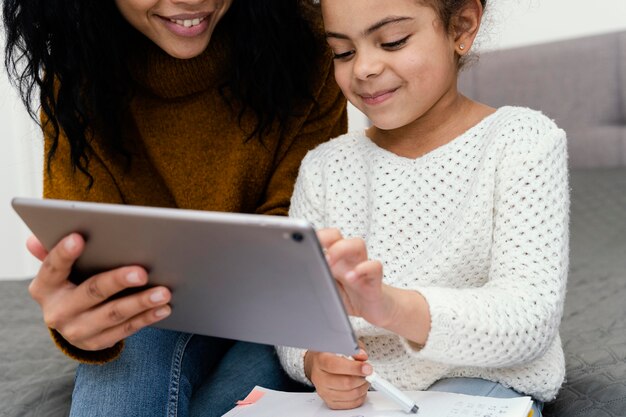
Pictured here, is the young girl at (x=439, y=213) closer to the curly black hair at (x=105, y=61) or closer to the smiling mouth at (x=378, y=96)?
the smiling mouth at (x=378, y=96)

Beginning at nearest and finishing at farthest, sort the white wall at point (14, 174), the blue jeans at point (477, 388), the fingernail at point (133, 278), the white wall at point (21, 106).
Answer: the fingernail at point (133, 278) → the blue jeans at point (477, 388) → the white wall at point (21, 106) → the white wall at point (14, 174)

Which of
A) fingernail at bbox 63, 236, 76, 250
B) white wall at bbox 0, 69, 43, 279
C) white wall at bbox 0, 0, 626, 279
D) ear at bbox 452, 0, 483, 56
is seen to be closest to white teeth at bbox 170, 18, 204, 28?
ear at bbox 452, 0, 483, 56

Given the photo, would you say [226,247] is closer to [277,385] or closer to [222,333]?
[222,333]

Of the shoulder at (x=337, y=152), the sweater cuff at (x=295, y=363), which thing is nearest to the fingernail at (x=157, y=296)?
the sweater cuff at (x=295, y=363)

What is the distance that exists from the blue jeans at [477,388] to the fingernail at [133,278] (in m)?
0.38

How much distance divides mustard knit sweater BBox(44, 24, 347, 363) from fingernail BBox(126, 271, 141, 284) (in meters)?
0.50

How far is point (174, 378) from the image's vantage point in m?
1.08

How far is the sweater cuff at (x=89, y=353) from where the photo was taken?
102cm

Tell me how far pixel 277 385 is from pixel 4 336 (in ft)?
1.87

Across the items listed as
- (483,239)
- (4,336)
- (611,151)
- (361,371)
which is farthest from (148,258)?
(611,151)

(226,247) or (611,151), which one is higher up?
(226,247)

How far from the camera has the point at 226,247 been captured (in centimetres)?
71

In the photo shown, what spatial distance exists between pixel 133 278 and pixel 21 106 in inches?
83.7

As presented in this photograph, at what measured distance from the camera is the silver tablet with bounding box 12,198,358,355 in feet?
2.22
